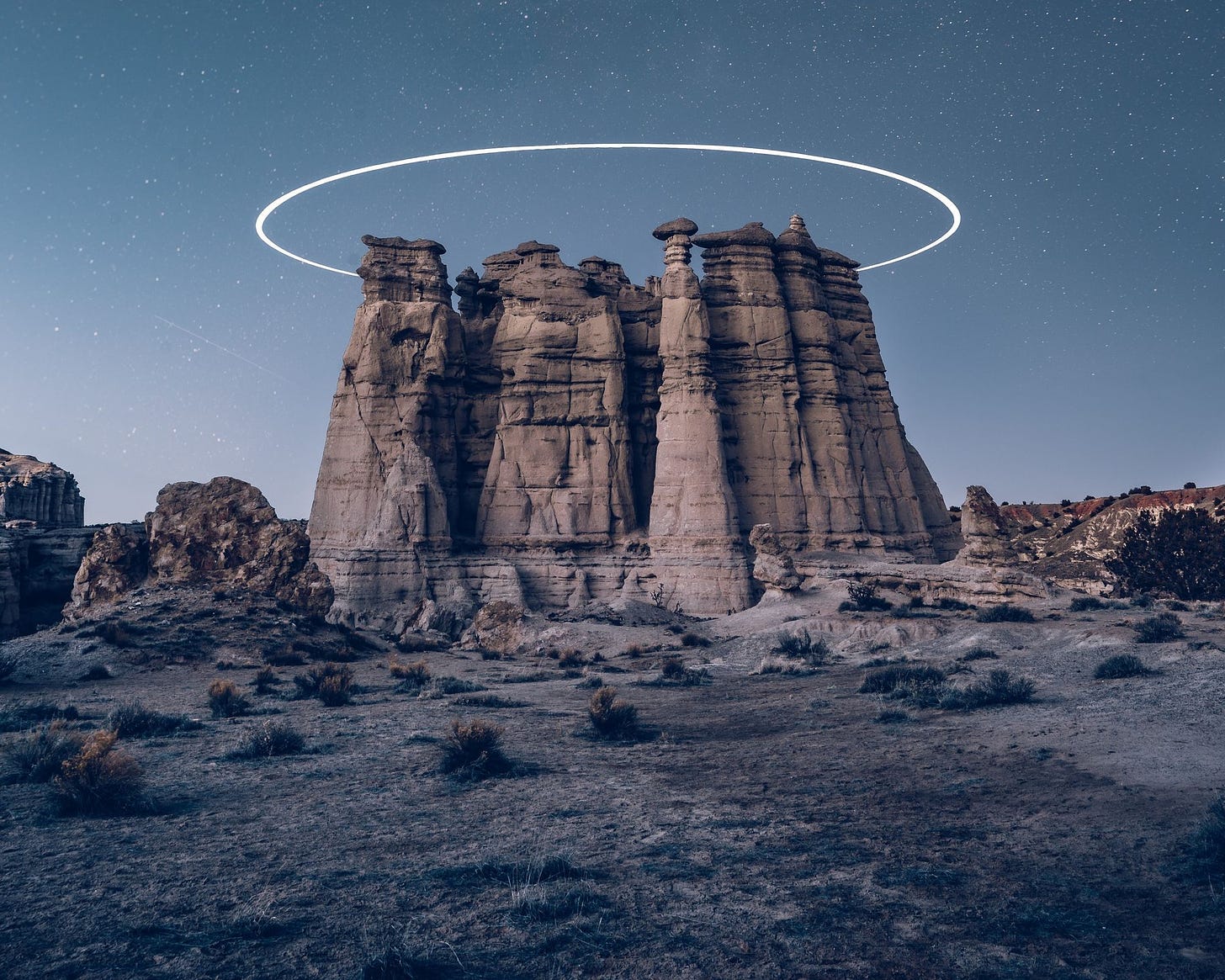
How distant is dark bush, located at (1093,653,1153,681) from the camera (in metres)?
15.9

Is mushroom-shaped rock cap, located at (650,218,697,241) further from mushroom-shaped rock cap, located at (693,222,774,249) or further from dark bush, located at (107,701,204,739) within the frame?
dark bush, located at (107,701,204,739)

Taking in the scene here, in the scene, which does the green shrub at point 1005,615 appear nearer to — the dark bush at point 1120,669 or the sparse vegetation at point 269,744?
the dark bush at point 1120,669

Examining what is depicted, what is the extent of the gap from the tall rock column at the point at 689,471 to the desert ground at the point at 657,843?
80.3ft

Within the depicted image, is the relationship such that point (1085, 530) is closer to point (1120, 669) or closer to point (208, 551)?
point (1120, 669)

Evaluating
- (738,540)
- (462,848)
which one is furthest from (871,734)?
(738,540)

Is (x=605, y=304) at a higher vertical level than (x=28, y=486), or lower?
higher

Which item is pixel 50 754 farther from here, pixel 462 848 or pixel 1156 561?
pixel 1156 561

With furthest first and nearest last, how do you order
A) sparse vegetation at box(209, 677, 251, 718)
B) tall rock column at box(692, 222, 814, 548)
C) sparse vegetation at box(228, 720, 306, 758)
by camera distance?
tall rock column at box(692, 222, 814, 548) → sparse vegetation at box(209, 677, 251, 718) → sparse vegetation at box(228, 720, 306, 758)

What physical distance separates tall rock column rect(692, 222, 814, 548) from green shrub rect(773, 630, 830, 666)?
59.3ft

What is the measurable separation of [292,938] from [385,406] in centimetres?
4471

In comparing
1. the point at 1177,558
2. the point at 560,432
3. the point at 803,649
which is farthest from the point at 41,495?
the point at 1177,558

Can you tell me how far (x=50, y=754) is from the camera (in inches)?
436

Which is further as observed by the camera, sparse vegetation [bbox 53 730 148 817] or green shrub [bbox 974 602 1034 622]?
green shrub [bbox 974 602 1034 622]

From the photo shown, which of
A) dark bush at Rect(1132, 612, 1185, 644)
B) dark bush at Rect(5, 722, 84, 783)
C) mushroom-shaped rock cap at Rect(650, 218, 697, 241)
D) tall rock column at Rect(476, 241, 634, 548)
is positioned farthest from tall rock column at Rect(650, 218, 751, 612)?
dark bush at Rect(5, 722, 84, 783)
